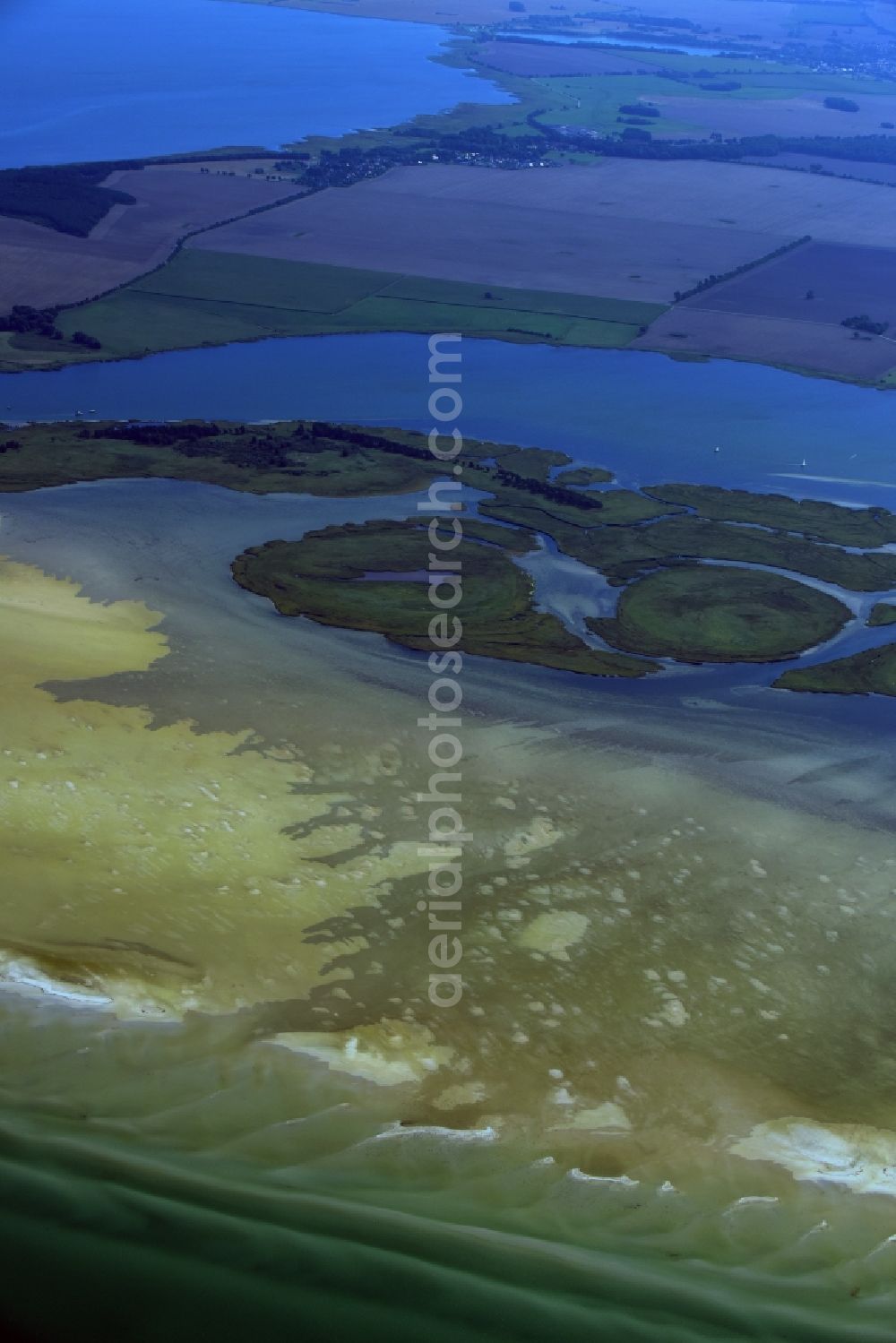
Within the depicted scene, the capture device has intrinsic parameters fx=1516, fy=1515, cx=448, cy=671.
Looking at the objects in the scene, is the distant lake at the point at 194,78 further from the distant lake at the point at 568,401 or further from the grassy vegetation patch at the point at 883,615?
the grassy vegetation patch at the point at 883,615

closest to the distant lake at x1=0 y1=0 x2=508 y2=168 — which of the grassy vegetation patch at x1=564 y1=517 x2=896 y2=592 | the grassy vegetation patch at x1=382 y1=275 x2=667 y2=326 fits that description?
the grassy vegetation patch at x1=382 y1=275 x2=667 y2=326

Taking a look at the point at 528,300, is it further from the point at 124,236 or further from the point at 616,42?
the point at 616,42

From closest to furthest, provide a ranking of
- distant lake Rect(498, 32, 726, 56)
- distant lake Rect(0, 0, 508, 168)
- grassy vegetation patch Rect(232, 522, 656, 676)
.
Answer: grassy vegetation patch Rect(232, 522, 656, 676) < distant lake Rect(0, 0, 508, 168) < distant lake Rect(498, 32, 726, 56)

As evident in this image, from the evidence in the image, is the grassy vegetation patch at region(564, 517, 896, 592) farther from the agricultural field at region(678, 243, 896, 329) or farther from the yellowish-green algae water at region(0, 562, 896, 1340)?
the agricultural field at region(678, 243, 896, 329)

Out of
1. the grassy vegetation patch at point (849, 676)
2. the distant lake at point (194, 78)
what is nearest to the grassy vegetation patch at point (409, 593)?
the grassy vegetation patch at point (849, 676)

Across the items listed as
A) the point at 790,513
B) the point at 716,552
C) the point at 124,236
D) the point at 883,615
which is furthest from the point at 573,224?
the point at 883,615

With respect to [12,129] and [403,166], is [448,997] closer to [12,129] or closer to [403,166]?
[403,166]
